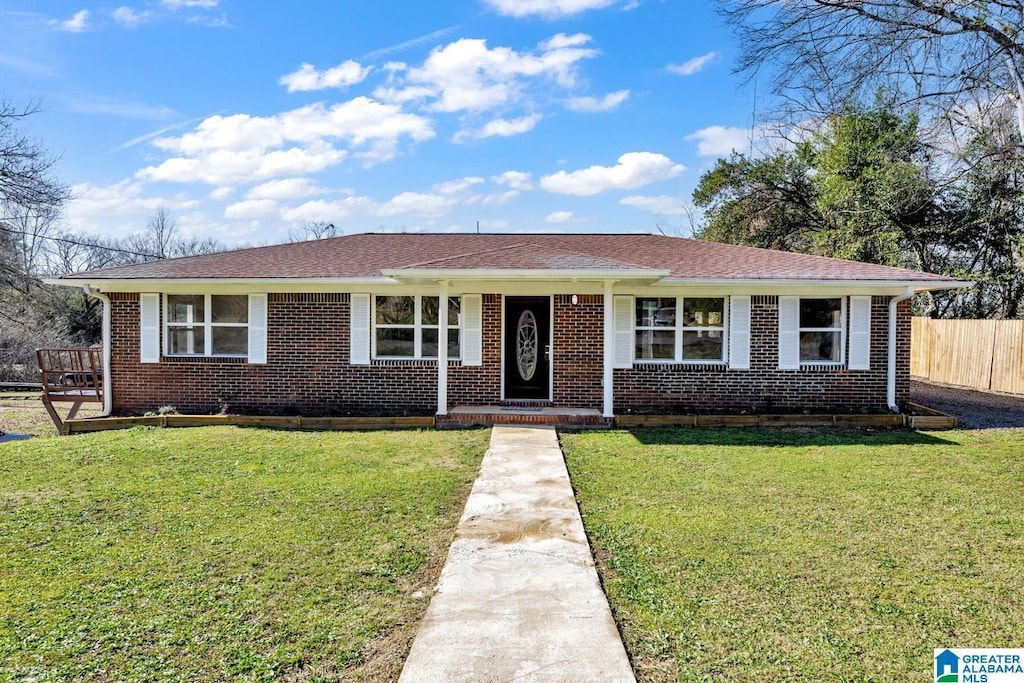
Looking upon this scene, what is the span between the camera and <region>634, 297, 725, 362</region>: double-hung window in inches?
459

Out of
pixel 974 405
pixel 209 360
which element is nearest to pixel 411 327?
pixel 209 360

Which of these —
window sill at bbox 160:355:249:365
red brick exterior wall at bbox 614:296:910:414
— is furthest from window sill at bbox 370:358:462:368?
red brick exterior wall at bbox 614:296:910:414

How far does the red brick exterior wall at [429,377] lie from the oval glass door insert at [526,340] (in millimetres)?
426

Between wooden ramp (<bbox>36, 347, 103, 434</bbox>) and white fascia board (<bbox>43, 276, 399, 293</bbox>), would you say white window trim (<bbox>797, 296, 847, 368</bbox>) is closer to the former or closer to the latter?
white fascia board (<bbox>43, 276, 399, 293</bbox>)

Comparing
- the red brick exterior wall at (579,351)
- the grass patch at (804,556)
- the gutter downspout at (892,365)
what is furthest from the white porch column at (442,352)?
the gutter downspout at (892,365)

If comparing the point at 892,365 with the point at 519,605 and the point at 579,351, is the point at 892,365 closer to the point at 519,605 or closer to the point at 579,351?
the point at 579,351

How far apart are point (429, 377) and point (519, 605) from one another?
A: 26.3 ft

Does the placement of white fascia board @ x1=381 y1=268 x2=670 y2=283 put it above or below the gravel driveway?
above

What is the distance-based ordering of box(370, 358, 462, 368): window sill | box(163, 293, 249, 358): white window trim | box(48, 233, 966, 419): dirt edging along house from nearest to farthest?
box(48, 233, 966, 419): dirt edging along house, box(370, 358, 462, 368): window sill, box(163, 293, 249, 358): white window trim

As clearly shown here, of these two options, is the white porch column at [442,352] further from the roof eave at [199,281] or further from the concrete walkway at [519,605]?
the concrete walkway at [519,605]

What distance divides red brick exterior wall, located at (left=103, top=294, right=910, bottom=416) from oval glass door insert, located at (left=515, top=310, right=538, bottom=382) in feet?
1.40

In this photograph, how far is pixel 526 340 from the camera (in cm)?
1191

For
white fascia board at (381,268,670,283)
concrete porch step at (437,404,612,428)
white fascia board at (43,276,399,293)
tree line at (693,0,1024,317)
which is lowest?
concrete porch step at (437,404,612,428)
